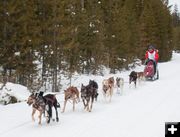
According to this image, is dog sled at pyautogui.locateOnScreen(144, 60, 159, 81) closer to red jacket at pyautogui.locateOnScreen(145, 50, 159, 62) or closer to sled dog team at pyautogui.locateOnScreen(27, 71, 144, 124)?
red jacket at pyautogui.locateOnScreen(145, 50, 159, 62)

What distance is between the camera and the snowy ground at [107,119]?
9.09m

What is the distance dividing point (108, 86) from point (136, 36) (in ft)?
75.6

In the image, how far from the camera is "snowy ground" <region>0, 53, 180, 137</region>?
9094 millimetres

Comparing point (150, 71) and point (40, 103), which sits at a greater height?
point (150, 71)

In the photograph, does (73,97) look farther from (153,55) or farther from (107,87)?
(153,55)

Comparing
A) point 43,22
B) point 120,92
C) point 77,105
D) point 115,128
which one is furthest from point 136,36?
point 115,128

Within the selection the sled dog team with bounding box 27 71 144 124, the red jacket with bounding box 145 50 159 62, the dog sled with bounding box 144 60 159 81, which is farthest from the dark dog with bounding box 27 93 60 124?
the red jacket with bounding box 145 50 159 62

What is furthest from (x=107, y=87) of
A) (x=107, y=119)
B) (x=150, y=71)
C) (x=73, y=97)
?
(x=150, y=71)

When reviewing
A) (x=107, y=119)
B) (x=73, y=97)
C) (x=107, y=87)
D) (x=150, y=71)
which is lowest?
(x=107, y=119)

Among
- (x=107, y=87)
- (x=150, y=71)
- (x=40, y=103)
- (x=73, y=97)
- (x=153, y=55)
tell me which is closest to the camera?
(x=40, y=103)

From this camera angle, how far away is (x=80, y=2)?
25.5 m

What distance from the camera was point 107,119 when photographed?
1085cm

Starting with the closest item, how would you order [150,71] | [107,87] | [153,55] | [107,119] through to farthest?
[107,119] < [107,87] < [150,71] < [153,55]

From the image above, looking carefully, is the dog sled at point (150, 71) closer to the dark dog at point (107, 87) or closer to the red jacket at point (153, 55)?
the red jacket at point (153, 55)
